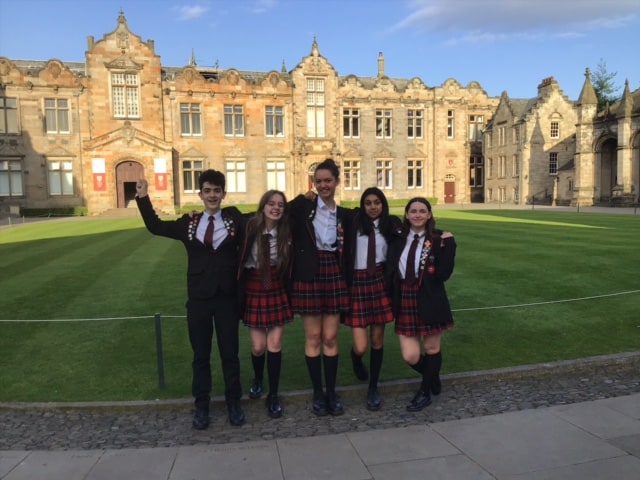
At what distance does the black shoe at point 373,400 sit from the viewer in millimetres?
A: 5066

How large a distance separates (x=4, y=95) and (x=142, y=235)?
26279 mm

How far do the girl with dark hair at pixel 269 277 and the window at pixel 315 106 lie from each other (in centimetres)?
4158

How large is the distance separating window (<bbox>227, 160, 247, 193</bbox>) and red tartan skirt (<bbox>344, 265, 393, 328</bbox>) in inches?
1550

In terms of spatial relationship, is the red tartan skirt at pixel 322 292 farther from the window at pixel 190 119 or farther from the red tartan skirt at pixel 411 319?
the window at pixel 190 119

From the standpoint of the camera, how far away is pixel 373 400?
16.7ft

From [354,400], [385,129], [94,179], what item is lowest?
[354,400]

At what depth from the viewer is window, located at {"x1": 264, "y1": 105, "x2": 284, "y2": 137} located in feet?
145

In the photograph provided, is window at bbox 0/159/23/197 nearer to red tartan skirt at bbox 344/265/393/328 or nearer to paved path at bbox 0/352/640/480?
paved path at bbox 0/352/640/480

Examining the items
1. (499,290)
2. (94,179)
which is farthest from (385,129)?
(499,290)

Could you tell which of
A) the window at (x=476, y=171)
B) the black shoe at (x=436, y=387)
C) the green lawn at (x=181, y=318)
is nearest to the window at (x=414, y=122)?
the window at (x=476, y=171)

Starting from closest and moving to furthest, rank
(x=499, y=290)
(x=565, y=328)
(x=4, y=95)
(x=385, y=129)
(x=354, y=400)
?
1. (x=354, y=400)
2. (x=565, y=328)
3. (x=499, y=290)
4. (x=4, y=95)
5. (x=385, y=129)

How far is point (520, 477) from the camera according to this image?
3664 millimetres

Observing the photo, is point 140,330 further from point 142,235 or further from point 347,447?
point 142,235

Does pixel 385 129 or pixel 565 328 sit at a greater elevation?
pixel 385 129
